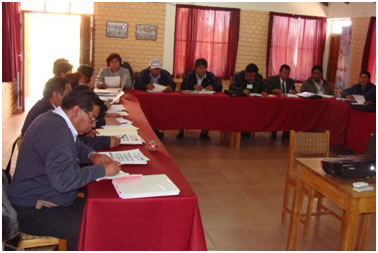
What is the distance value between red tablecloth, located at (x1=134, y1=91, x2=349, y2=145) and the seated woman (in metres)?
0.35

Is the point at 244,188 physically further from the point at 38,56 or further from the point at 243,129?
the point at 38,56

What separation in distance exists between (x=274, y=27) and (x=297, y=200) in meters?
6.58

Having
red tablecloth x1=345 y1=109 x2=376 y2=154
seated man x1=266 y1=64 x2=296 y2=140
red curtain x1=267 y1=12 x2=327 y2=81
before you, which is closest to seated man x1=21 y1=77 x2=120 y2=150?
red tablecloth x1=345 y1=109 x2=376 y2=154

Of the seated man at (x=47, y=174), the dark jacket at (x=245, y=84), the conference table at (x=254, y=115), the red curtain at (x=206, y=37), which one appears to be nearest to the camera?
the seated man at (x=47, y=174)

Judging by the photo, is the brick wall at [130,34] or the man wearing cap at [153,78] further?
the brick wall at [130,34]

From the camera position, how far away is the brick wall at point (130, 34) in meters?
8.22

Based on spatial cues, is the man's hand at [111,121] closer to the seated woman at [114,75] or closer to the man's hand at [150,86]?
the seated woman at [114,75]

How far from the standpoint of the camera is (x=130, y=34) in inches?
328

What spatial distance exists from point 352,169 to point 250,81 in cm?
417

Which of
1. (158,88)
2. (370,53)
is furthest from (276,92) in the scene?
(370,53)

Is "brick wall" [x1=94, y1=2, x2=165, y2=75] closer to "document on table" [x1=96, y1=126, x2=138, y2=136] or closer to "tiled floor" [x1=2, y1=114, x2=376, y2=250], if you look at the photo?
"tiled floor" [x1=2, y1=114, x2=376, y2=250]

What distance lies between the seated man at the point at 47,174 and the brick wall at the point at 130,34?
20.5 ft

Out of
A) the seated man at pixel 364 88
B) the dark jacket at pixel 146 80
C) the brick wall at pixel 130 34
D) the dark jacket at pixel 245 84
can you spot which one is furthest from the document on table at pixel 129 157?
the brick wall at pixel 130 34

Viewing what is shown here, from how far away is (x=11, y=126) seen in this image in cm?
666
